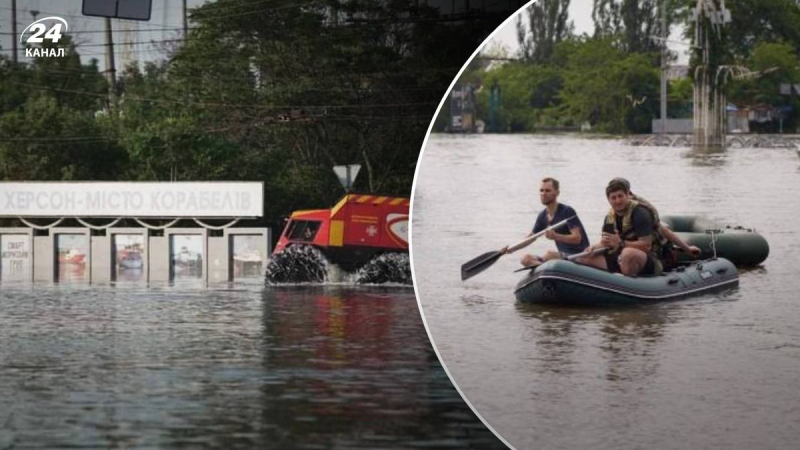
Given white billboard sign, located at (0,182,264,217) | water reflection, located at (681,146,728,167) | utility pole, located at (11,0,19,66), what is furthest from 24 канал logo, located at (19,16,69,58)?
water reflection, located at (681,146,728,167)

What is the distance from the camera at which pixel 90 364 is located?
8125 mm

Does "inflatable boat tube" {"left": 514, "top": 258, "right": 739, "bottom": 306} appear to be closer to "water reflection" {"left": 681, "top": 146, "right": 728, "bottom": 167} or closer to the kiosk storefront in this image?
"water reflection" {"left": 681, "top": 146, "right": 728, "bottom": 167}

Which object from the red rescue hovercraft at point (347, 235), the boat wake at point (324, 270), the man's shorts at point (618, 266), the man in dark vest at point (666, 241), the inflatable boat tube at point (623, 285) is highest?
the man in dark vest at point (666, 241)

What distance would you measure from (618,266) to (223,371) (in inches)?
164

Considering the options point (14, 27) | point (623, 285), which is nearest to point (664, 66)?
point (623, 285)

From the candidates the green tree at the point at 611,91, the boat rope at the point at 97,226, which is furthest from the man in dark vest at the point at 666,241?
the boat rope at the point at 97,226

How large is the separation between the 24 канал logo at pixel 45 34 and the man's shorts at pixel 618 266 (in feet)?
19.2

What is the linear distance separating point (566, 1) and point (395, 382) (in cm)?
383

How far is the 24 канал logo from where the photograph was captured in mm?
9328

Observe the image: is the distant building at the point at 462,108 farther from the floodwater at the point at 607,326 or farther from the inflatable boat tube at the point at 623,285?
the inflatable boat tube at the point at 623,285

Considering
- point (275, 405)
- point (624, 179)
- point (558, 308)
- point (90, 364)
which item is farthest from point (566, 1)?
point (90, 364)

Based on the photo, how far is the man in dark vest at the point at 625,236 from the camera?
12.9ft

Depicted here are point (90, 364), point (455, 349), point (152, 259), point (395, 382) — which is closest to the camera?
point (455, 349)

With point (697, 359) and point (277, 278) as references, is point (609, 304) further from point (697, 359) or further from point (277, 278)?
point (277, 278)
